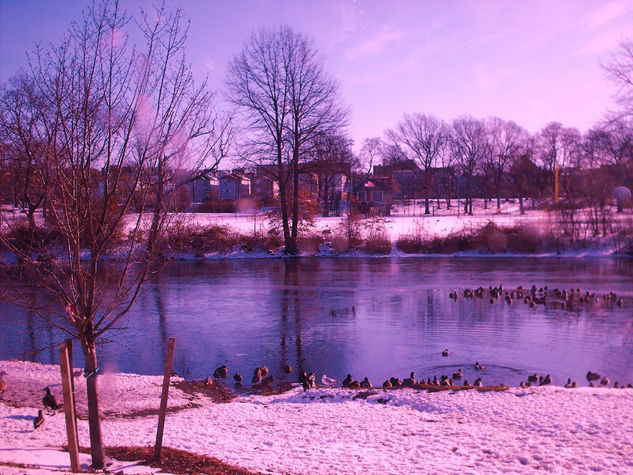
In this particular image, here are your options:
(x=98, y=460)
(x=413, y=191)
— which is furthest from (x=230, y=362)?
(x=413, y=191)

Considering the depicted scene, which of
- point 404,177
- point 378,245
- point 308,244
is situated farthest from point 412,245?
point 404,177

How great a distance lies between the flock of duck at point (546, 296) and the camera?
19.9 metres

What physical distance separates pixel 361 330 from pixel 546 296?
8.81 meters

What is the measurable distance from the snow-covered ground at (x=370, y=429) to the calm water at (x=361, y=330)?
4.44 feet

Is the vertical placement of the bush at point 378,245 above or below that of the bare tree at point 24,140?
below

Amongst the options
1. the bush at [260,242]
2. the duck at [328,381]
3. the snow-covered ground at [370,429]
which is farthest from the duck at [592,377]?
the bush at [260,242]

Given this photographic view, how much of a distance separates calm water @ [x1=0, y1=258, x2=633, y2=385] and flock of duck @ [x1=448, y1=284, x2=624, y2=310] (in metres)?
0.46

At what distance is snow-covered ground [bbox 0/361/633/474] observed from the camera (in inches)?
259

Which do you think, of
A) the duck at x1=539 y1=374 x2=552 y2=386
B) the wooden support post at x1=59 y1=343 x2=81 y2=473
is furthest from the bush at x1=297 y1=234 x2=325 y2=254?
the wooden support post at x1=59 y1=343 x2=81 y2=473

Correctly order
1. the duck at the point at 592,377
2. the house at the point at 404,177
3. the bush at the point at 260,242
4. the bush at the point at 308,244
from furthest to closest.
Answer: the house at the point at 404,177 → the bush at the point at 260,242 → the bush at the point at 308,244 → the duck at the point at 592,377

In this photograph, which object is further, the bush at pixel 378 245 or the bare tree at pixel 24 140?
the bush at pixel 378 245

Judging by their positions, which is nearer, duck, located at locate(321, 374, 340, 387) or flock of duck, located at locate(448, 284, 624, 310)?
duck, located at locate(321, 374, 340, 387)

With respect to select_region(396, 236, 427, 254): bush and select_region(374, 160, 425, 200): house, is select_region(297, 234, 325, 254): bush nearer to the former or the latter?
select_region(396, 236, 427, 254): bush

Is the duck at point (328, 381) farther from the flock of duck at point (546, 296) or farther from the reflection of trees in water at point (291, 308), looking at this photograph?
the flock of duck at point (546, 296)
